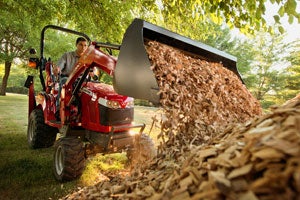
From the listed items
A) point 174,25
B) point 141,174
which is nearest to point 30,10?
point 174,25

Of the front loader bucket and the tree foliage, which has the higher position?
the tree foliage

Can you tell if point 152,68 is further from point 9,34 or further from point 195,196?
point 9,34

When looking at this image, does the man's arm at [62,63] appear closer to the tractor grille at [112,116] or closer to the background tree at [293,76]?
the tractor grille at [112,116]

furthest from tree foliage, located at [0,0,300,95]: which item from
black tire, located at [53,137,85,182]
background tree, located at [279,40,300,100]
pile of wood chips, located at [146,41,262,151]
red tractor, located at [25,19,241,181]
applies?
background tree, located at [279,40,300,100]

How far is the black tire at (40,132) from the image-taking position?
503cm

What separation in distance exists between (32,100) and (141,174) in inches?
181

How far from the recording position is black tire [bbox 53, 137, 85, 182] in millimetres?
3525

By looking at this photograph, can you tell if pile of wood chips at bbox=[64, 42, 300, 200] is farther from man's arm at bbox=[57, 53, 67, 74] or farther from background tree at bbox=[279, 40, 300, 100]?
background tree at bbox=[279, 40, 300, 100]

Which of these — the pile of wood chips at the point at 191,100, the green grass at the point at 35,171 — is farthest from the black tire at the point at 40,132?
the pile of wood chips at the point at 191,100

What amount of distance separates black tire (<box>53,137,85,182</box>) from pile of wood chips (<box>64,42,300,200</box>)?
40.0 inches

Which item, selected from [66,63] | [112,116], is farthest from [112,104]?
[66,63]

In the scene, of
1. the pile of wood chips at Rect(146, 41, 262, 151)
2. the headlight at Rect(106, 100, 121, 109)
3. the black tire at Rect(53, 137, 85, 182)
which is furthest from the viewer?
the headlight at Rect(106, 100, 121, 109)

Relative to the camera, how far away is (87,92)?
13.1 feet

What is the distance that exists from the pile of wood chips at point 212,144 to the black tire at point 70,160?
1017 millimetres
